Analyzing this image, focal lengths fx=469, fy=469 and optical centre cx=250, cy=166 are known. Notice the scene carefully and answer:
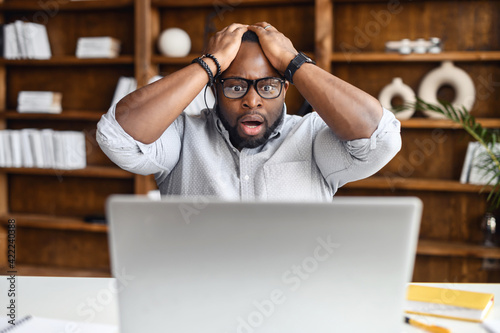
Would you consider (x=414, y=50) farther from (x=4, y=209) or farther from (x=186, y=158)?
(x=4, y=209)

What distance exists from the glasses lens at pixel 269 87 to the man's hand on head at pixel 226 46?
4.3 inches

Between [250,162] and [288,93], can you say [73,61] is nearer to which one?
[288,93]

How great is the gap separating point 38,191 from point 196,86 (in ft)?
8.52

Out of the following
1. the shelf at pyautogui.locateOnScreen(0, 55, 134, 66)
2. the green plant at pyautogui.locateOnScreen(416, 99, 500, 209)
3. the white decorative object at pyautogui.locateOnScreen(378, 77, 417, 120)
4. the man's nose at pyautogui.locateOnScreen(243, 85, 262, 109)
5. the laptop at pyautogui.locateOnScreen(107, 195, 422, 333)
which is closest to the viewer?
the laptop at pyautogui.locateOnScreen(107, 195, 422, 333)

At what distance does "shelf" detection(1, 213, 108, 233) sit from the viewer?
3123 millimetres

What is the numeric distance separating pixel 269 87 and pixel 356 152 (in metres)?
0.31

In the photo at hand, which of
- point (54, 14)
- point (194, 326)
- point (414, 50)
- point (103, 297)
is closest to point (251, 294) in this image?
point (194, 326)

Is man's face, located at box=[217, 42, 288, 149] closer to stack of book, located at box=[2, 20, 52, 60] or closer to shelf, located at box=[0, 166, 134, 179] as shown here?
shelf, located at box=[0, 166, 134, 179]

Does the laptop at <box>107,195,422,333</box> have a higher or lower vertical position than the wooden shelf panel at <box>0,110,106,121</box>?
lower

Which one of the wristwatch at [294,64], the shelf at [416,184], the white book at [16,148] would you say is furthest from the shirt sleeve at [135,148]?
the white book at [16,148]

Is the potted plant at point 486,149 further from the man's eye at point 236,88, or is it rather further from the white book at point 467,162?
the man's eye at point 236,88

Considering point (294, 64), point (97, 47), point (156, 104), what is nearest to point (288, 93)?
point (97, 47)

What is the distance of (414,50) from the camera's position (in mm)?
2654

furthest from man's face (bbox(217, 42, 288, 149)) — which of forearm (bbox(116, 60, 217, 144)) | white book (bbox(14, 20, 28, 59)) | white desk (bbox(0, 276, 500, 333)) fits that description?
white book (bbox(14, 20, 28, 59))
